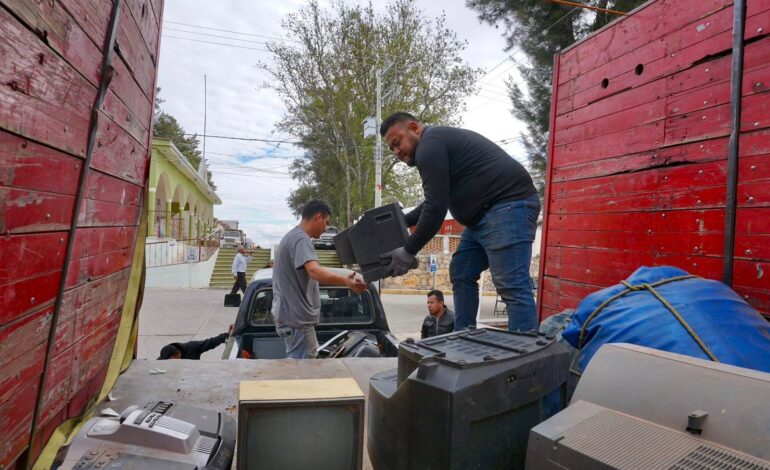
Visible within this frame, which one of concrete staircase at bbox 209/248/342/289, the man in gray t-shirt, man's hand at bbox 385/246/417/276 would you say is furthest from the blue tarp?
concrete staircase at bbox 209/248/342/289

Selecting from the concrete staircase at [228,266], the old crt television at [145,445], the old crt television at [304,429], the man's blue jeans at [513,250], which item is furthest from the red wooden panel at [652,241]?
the concrete staircase at [228,266]

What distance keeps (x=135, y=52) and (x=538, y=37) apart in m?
9.31

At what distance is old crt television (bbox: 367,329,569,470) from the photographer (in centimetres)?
139

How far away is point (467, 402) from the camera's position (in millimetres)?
1393

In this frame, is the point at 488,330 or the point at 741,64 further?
the point at 741,64

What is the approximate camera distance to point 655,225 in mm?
2717

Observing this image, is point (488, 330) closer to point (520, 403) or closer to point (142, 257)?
point (520, 403)

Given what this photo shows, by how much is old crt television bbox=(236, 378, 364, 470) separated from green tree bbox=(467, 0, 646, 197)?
8658mm

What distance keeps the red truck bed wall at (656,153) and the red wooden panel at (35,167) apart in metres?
2.83

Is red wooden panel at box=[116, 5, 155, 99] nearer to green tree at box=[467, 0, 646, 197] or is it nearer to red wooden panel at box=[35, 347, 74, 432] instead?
red wooden panel at box=[35, 347, 74, 432]

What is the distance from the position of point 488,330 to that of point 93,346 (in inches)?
74.3

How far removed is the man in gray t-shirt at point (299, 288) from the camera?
3.87m

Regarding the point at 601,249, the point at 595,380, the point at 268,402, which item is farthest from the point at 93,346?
the point at 601,249

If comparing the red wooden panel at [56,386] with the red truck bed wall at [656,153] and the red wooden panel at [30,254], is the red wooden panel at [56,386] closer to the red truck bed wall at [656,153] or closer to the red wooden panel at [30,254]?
the red wooden panel at [30,254]
